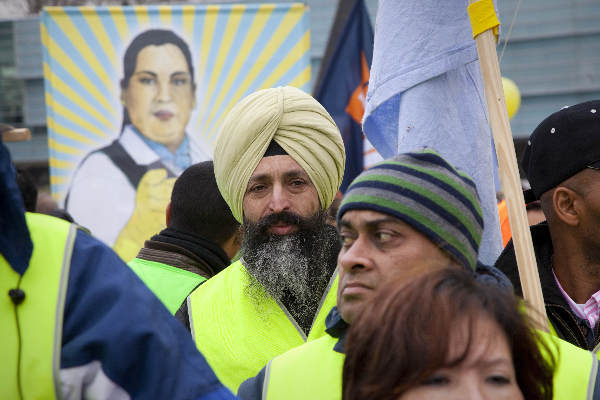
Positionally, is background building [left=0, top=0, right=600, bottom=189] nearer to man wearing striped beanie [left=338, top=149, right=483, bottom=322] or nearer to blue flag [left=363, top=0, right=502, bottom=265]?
blue flag [left=363, top=0, right=502, bottom=265]

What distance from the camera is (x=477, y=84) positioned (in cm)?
310

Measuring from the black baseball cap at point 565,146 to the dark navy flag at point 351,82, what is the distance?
3.32 metres

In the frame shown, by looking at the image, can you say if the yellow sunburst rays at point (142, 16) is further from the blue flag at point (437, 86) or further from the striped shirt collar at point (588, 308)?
the striped shirt collar at point (588, 308)

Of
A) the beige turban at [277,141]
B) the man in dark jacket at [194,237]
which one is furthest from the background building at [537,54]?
the beige turban at [277,141]

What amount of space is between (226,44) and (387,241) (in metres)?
4.50

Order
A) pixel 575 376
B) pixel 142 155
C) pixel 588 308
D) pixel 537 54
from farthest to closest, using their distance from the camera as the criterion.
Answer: pixel 537 54
pixel 142 155
pixel 588 308
pixel 575 376

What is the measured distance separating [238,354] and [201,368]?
3.50ft

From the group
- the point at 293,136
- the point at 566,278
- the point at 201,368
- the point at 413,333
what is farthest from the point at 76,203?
the point at 413,333

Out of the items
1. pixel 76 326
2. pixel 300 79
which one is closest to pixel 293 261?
pixel 76 326

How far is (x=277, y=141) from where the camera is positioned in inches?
136

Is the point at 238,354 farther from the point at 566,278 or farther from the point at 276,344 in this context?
the point at 566,278

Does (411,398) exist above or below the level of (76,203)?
below

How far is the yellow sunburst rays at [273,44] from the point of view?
6.34 metres

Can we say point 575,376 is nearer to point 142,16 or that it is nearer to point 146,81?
point 146,81
